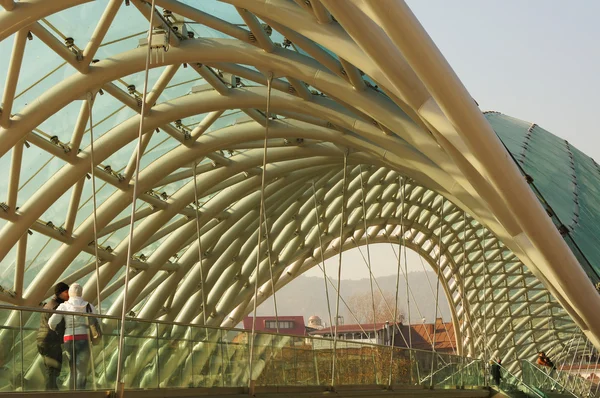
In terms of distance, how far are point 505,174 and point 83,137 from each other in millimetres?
15927

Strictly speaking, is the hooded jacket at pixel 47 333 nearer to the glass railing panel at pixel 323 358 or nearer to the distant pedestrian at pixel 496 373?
the glass railing panel at pixel 323 358

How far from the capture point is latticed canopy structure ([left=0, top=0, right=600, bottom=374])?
16.3 m

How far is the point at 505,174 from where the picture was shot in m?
15.1

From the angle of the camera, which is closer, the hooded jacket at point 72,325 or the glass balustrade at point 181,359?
the glass balustrade at point 181,359

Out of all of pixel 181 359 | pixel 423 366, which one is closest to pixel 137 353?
pixel 181 359

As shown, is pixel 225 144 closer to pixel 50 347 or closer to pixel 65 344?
pixel 65 344

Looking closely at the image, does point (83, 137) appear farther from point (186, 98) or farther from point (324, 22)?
point (324, 22)

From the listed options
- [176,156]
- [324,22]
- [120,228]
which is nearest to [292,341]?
[324,22]

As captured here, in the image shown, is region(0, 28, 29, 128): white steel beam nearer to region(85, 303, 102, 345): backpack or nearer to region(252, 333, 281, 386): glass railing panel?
region(252, 333, 281, 386): glass railing panel

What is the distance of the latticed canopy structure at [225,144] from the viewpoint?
53.5ft

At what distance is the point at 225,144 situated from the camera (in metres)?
29.7

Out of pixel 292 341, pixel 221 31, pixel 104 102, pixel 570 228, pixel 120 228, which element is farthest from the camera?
pixel 120 228

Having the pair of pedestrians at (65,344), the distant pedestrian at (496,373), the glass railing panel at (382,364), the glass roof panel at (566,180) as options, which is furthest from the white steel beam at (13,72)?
the distant pedestrian at (496,373)

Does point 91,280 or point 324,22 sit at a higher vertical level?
point 324,22
